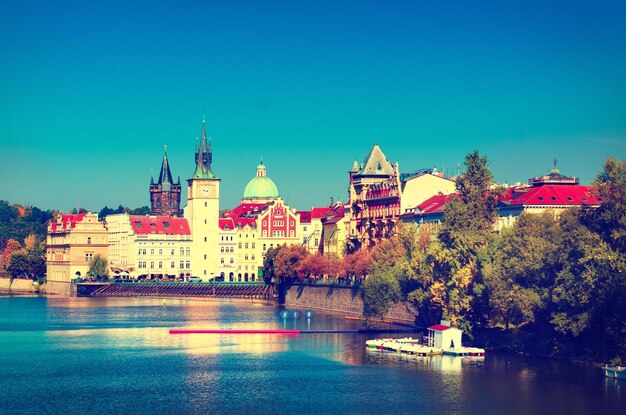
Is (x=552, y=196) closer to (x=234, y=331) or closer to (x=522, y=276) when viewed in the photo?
(x=522, y=276)

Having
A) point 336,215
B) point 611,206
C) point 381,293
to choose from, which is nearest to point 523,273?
point 611,206

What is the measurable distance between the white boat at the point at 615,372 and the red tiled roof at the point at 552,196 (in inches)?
1666

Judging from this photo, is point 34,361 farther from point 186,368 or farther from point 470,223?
point 470,223

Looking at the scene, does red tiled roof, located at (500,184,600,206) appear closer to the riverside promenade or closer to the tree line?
the tree line

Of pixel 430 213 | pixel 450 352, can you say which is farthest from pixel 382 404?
pixel 430 213

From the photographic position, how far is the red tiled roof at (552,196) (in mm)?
122062

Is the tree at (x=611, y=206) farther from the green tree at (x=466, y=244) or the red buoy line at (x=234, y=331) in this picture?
the red buoy line at (x=234, y=331)

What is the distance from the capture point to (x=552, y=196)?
124 metres

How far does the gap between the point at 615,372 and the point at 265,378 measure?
23754 millimetres

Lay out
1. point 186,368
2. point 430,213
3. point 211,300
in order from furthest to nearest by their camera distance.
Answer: point 211,300, point 430,213, point 186,368

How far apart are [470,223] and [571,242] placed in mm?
18084

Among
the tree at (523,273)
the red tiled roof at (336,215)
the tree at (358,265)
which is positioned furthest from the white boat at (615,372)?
the red tiled roof at (336,215)

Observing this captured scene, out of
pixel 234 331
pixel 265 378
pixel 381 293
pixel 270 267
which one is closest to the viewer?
pixel 265 378

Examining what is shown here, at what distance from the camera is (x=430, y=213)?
13938cm
